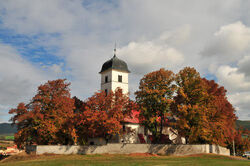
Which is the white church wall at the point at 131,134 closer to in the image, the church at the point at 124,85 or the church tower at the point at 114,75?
the church at the point at 124,85

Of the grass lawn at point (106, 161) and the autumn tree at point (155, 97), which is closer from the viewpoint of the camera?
the grass lawn at point (106, 161)

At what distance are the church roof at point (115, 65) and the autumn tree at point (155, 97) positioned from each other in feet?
46.0

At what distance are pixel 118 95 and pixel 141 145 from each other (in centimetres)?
895

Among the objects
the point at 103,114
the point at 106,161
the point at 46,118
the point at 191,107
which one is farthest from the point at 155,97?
the point at 46,118

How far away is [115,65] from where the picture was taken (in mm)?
52969

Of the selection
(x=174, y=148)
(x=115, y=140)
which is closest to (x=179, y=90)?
(x=174, y=148)

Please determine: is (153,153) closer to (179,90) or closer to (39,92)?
(179,90)

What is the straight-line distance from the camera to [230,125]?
138ft

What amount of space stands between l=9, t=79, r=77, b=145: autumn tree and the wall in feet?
5.71

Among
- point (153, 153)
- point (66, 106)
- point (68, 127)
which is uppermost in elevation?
point (66, 106)

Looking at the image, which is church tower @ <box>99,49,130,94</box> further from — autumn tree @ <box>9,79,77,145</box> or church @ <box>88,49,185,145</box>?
autumn tree @ <box>9,79,77,145</box>

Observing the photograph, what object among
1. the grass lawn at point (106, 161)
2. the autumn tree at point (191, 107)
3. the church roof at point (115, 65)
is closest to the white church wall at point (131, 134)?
the autumn tree at point (191, 107)

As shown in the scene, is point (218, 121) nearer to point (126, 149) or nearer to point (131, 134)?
point (126, 149)

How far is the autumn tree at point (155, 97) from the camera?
1487 inches
